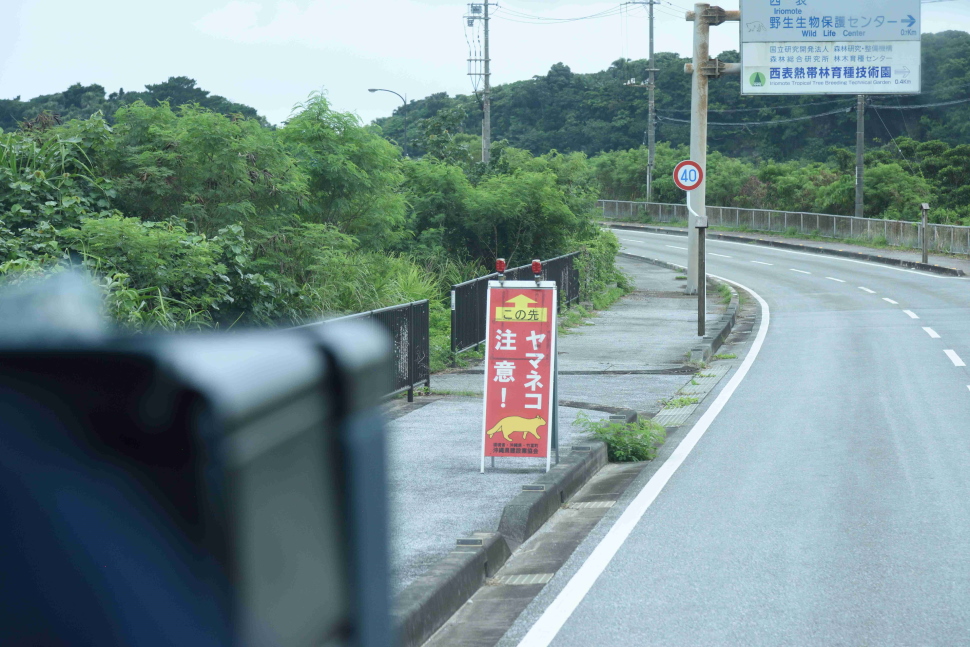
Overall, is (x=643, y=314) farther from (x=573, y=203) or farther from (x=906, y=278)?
(x=906, y=278)

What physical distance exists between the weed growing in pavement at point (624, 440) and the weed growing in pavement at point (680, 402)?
2.05 m

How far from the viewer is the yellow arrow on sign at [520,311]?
7547 mm

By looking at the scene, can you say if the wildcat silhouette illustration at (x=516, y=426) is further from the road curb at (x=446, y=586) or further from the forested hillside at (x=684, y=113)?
the forested hillside at (x=684, y=113)

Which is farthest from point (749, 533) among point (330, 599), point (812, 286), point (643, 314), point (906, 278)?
point (906, 278)

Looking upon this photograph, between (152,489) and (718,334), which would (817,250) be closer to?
(718,334)

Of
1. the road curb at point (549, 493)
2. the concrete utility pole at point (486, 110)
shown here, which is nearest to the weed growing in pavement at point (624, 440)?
the road curb at point (549, 493)

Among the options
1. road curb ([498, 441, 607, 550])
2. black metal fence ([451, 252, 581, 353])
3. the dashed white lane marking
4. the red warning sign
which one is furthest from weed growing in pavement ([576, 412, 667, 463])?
the dashed white lane marking

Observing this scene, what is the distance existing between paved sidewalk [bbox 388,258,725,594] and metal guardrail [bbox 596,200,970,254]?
18.9 m

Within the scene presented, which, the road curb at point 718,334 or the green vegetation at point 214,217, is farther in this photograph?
the road curb at point 718,334

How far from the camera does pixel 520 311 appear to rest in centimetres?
757

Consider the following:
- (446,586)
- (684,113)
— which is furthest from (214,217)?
(684,113)

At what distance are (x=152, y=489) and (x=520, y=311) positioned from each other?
21.4 feet

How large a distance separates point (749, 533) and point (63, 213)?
670cm

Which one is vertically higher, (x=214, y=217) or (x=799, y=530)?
(x=214, y=217)
